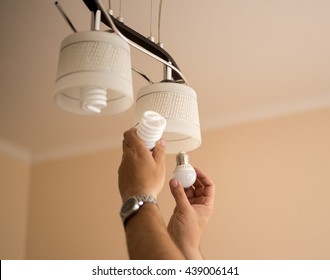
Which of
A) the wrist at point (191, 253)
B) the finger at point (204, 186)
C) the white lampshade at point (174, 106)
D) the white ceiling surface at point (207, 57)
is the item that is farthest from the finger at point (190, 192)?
the white ceiling surface at point (207, 57)

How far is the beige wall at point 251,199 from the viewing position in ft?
5.32

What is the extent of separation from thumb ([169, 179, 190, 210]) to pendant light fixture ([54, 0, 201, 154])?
0.31ft

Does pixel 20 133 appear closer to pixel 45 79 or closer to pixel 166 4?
pixel 45 79

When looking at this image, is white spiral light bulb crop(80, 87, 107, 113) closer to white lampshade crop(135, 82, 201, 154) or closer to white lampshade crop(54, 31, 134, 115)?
white lampshade crop(54, 31, 134, 115)

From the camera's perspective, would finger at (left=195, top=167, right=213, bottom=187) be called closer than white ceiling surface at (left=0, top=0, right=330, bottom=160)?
Yes

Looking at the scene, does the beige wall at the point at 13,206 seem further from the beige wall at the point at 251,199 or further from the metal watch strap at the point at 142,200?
the metal watch strap at the point at 142,200

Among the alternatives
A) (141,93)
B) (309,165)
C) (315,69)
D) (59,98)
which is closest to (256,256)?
(309,165)

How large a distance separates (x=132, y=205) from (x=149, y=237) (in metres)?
0.07

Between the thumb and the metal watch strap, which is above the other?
the thumb

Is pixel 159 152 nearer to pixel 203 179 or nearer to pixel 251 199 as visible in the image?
pixel 203 179

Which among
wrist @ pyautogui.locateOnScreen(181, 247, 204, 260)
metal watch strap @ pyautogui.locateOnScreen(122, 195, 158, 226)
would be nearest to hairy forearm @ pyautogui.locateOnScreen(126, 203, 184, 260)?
metal watch strap @ pyautogui.locateOnScreen(122, 195, 158, 226)

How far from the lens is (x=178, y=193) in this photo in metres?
0.87

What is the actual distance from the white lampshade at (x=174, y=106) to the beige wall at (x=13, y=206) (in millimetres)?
1733

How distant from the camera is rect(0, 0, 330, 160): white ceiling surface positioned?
1165 millimetres
